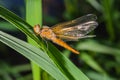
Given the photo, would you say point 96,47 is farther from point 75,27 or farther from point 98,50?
point 75,27

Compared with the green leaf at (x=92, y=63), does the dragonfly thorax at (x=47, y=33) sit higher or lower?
higher

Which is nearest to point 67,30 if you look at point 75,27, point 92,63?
point 75,27

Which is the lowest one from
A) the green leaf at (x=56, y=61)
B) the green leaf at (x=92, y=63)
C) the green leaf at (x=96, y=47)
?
the green leaf at (x=92, y=63)

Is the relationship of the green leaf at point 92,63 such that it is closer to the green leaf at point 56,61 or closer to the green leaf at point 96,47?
the green leaf at point 96,47

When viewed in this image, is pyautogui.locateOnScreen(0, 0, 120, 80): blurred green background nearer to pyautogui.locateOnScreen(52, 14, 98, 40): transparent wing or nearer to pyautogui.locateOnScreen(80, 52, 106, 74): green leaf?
pyautogui.locateOnScreen(80, 52, 106, 74): green leaf

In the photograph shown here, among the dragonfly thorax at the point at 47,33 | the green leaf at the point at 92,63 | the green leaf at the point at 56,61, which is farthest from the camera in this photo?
the green leaf at the point at 92,63

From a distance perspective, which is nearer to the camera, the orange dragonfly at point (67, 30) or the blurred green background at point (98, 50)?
the orange dragonfly at point (67, 30)

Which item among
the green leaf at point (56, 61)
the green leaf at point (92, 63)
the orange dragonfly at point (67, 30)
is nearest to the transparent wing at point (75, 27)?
the orange dragonfly at point (67, 30)

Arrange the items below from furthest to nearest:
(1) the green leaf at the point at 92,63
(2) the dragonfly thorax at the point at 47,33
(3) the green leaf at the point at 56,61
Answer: (1) the green leaf at the point at 92,63, (2) the dragonfly thorax at the point at 47,33, (3) the green leaf at the point at 56,61

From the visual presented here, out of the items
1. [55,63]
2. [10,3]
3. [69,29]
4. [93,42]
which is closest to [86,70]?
[93,42]

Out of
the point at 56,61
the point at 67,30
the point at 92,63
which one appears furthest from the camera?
the point at 92,63
